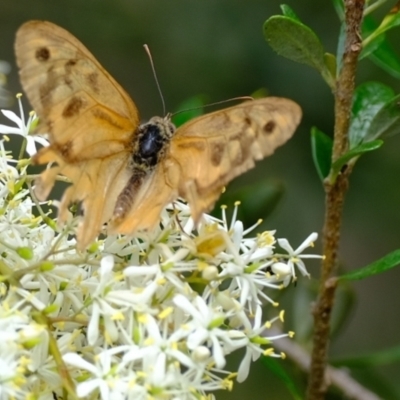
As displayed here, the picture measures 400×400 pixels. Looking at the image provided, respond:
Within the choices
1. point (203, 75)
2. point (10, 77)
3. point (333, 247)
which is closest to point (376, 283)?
point (203, 75)

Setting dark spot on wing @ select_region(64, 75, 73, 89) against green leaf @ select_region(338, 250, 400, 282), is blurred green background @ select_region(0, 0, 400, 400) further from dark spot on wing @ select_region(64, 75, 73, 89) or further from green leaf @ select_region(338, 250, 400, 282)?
dark spot on wing @ select_region(64, 75, 73, 89)

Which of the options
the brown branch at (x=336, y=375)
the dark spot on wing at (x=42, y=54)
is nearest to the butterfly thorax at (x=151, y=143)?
the dark spot on wing at (x=42, y=54)

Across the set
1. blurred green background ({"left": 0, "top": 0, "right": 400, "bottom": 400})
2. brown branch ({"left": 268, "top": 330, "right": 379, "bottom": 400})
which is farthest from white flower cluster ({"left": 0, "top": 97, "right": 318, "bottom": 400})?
blurred green background ({"left": 0, "top": 0, "right": 400, "bottom": 400})

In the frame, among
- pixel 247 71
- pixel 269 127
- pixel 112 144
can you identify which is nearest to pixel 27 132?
pixel 112 144

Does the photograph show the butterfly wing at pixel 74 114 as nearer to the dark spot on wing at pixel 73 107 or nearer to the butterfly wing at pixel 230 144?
the dark spot on wing at pixel 73 107

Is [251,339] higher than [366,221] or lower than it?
higher

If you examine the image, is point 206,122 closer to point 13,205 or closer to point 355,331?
point 13,205
